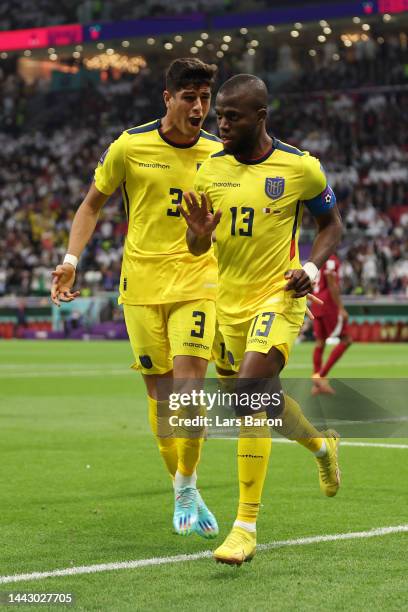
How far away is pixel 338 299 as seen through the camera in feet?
56.1

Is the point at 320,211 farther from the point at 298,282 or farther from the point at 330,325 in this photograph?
the point at 330,325

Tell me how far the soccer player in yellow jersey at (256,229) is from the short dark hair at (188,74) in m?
0.68

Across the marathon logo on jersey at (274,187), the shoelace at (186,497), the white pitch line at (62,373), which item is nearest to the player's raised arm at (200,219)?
the marathon logo on jersey at (274,187)

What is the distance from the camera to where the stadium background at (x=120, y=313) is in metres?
5.93

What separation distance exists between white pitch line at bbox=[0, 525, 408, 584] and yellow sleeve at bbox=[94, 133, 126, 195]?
7.79 ft

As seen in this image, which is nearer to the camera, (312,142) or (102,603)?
(102,603)

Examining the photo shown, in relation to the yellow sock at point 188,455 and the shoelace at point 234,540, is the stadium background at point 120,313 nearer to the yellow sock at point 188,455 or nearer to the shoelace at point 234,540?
the shoelace at point 234,540

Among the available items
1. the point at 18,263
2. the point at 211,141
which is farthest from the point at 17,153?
the point at 211,141

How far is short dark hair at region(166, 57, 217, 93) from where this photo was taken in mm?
7242

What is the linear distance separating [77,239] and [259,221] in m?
1.38

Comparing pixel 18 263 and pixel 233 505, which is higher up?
pixel 233 505

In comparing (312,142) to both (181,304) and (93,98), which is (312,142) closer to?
(93,98)

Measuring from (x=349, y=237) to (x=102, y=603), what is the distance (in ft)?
111

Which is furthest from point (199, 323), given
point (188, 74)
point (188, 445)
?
point (188, 74)
